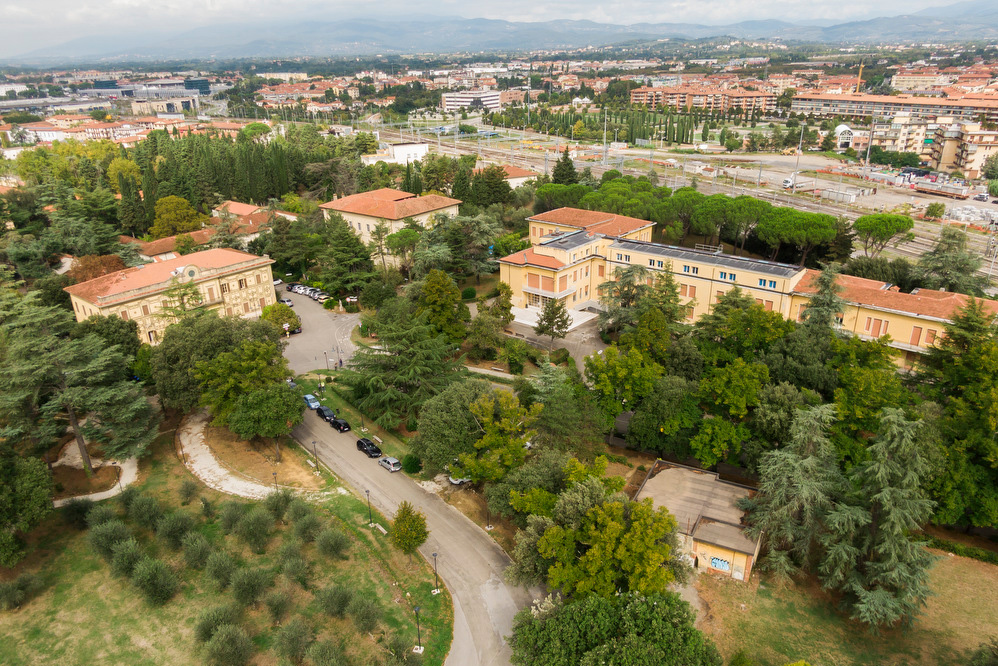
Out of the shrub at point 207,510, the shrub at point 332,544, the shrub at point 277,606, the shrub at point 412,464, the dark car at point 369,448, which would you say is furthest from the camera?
the dark car at point 369,448

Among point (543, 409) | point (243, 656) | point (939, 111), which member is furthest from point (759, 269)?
point (939, 111)

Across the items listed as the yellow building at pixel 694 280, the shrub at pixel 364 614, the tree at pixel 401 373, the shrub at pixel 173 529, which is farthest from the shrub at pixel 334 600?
the yellow building at pixel 694 280

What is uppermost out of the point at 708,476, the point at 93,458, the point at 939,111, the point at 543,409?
the point at 939,111

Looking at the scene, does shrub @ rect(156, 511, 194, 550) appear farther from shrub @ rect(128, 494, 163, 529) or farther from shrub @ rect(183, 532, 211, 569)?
shrub @ rect(128, 494, 163, 529)

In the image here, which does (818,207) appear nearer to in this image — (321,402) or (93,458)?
(321,402)

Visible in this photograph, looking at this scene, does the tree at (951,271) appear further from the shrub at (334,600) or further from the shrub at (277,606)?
the shrub at (277,606)

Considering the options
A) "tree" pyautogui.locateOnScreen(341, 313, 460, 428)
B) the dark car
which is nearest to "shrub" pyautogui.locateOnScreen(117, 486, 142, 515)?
the dark car
